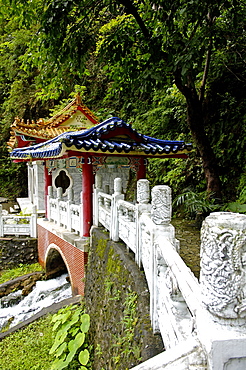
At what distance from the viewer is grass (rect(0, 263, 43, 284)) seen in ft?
34.2

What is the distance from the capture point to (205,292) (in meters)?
1.43

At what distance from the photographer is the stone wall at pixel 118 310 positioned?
3.21m

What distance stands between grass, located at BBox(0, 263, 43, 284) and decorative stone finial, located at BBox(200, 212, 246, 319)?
410 inches

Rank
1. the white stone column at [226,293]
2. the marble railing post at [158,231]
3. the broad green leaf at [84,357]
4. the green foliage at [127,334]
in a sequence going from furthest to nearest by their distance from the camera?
the broad green leaf at [84,357]
the green foliage at [127,334]
the marble railing post at [158,231]
the white stone column at [226,293]

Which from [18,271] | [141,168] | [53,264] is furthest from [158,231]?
[18,271]

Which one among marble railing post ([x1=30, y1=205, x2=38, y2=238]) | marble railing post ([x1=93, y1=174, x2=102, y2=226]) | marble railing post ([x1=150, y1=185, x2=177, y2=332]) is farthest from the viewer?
marble railing post ([x1=30, y1=205, x2=38, y2=238])

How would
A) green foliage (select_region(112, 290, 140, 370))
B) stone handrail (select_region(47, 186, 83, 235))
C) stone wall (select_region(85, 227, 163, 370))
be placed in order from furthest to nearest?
stone handrail (select_region(47, 186, 83, 235))
green foliage (select_region(112, 290, 140, 370))
stone wall (select_region(85, 227, 163, 370))

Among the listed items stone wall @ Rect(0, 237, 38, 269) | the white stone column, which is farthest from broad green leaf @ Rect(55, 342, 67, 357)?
stone wall @ Rect(0, 237, 38, 269)

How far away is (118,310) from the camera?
14.1ft

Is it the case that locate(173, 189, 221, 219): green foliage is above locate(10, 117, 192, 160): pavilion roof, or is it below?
below

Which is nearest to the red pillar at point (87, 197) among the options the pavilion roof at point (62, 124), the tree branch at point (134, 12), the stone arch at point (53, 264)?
the stone arch at point (53, 264)

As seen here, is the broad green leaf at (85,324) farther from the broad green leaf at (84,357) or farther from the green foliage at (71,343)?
the broad green leaf at (84,357)

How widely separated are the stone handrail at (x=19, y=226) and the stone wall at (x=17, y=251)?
270 millimetres

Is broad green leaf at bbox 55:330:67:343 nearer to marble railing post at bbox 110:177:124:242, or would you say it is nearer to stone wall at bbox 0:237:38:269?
marble railing post at bbox 110:177:124:242
